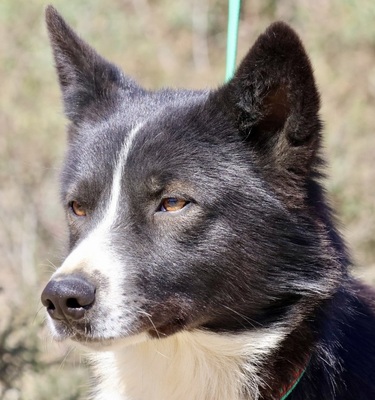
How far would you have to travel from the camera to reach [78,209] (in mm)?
3736

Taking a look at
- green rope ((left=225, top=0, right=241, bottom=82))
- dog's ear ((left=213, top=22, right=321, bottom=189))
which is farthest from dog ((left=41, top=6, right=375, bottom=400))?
green rope ((left=225, top=0, right=241, bottom=82))

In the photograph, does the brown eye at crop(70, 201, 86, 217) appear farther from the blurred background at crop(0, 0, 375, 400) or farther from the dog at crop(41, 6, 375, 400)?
the blurred background at crop(0, 0, 375, 400)

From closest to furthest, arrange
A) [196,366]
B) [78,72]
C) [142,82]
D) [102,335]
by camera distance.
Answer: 1. [102,335]
2. [196,366]
3. [78,72]
4. [142,82]

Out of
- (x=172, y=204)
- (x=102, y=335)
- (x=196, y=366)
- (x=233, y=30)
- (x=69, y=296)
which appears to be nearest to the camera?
(x=69, y=296)

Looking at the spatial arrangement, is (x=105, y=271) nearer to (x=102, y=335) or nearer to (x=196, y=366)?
(x=102, y=335)

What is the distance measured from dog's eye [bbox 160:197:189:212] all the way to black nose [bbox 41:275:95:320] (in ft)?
1.59

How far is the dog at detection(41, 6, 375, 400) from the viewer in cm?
340

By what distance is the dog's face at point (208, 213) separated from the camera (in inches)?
132

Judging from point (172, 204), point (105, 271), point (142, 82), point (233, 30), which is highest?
point (233, 30)

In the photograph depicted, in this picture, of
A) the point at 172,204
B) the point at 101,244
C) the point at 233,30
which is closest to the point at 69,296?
the point at 101,244

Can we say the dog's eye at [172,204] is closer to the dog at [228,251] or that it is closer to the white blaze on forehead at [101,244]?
the dog at [228,251]

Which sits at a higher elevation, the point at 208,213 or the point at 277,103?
the point at 277,103

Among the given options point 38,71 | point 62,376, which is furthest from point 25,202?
point 38,71

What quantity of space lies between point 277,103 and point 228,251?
0.64 m
